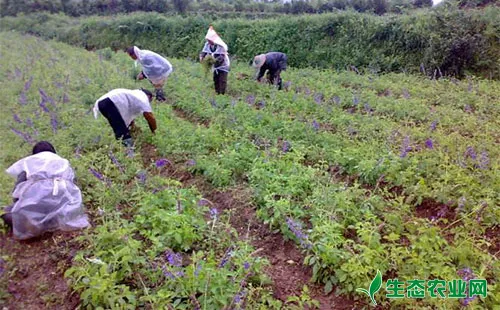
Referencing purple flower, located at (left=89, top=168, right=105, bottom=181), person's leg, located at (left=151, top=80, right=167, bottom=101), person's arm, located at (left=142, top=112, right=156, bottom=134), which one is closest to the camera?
purple flower, located at (left=89, top=168, right=105, bottom=181)

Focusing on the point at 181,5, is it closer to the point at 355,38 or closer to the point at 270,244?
the point at 355,38

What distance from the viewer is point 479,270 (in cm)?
351

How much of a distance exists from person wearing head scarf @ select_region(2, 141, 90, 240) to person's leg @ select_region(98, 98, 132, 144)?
179 centimetres

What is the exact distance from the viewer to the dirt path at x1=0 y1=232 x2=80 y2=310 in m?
3.36

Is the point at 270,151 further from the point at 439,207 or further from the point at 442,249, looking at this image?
the point at 442,249

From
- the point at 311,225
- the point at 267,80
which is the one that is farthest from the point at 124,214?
the point at 267,80

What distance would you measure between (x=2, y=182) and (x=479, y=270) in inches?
207

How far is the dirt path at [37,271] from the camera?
3.36 m

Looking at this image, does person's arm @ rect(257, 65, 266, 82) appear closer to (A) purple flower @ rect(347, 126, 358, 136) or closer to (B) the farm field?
(B) the farm field

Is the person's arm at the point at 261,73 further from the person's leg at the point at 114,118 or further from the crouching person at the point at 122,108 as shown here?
the person's leg at the point at 114,118

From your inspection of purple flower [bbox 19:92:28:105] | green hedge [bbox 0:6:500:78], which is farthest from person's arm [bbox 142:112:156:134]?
green hedge [bbox 0:6:500:78]

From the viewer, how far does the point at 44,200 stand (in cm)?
415

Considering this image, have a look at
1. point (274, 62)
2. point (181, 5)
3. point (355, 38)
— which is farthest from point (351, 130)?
point (181, 5)

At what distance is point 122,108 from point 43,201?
2.42 meters
